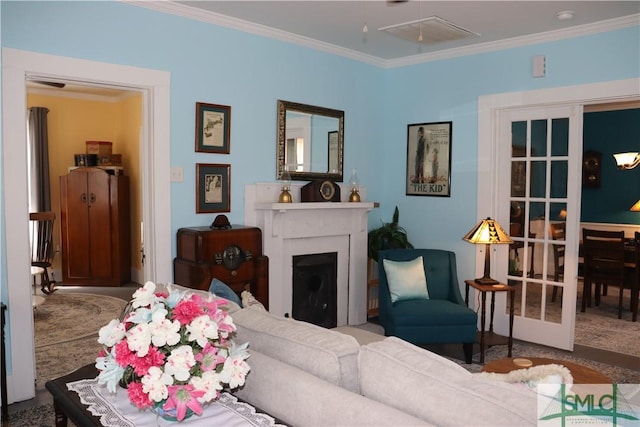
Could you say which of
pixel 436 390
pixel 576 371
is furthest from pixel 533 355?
pixel 436 390

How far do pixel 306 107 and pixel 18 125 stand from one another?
2367 mm

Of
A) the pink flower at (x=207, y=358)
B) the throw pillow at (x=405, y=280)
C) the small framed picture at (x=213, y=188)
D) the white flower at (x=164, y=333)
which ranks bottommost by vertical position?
the throw pillow at (x=405, y=280)

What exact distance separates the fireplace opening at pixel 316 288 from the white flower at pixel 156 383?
10.6 ft

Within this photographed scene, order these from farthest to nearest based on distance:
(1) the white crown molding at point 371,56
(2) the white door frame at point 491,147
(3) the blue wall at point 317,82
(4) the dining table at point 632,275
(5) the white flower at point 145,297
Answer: (4) the dining table at point 632,275 < (2) the white door frame at point 491,147 < (1) the white crown molding at point 371,56 < (3) the blue wall at point 317,82 < (5) the white flower at point 145,297

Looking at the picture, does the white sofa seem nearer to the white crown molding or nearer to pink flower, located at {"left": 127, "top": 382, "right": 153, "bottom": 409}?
pink flower, located at {"left": 127, "top": 382, "right": 153, "bottom": 409}

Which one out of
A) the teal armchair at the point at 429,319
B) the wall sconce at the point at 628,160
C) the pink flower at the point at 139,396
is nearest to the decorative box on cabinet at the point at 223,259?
the teal armchair at the point at 429,319

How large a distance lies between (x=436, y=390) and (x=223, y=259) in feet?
8.53

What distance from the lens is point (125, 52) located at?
360cm

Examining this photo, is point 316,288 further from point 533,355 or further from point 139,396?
point 139,396

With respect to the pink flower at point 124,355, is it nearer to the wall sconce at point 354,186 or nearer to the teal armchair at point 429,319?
the teal armchair at point 429,319

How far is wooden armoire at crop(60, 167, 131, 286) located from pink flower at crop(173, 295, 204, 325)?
576cm

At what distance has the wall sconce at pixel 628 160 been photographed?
737cm

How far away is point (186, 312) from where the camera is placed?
1.50m

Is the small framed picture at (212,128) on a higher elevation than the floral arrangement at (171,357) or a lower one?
higher
